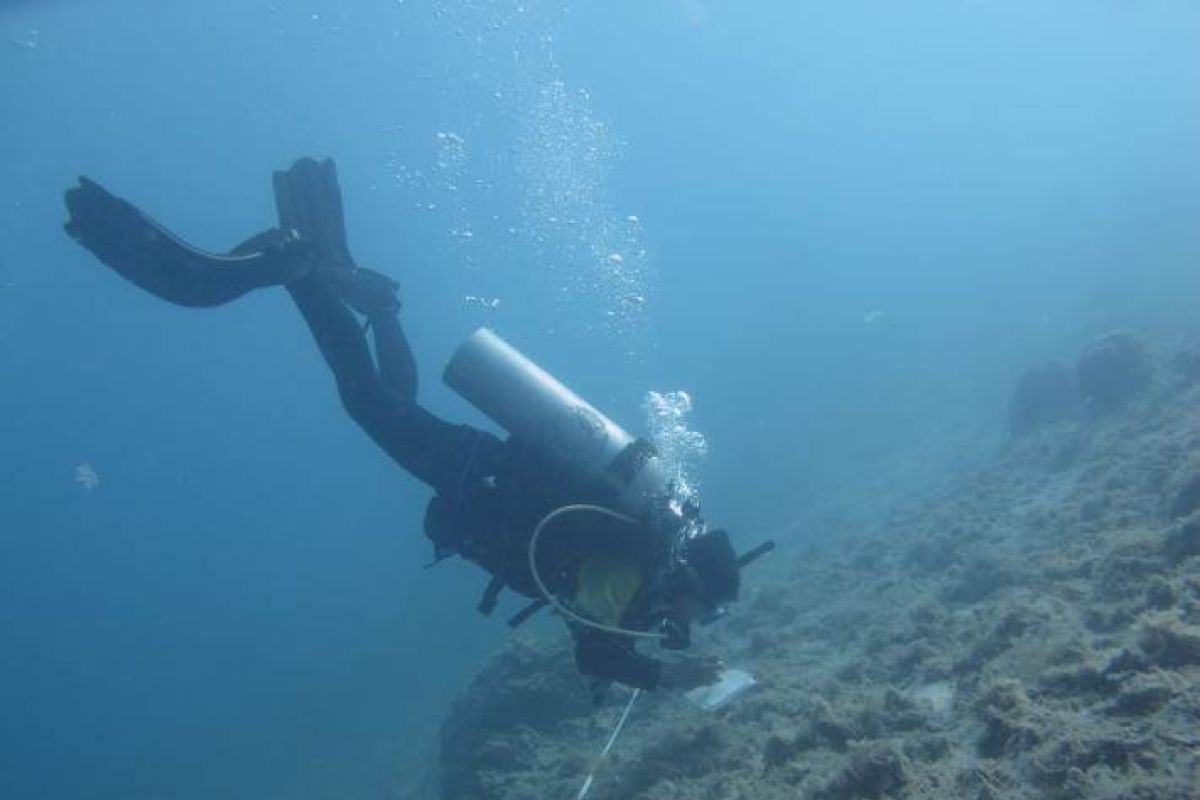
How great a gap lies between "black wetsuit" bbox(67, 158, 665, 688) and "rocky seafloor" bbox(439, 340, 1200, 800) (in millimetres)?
1827

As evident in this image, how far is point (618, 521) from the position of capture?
5328mm

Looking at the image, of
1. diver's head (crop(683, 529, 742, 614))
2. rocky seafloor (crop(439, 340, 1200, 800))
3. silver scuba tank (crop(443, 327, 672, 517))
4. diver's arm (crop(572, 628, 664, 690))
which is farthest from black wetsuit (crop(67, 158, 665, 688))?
rocky seafloor (crop(439, 340, 1200, 800))

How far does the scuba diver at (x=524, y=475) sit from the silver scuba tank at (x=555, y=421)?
0.01m

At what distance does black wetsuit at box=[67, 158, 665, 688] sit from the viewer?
5.27 meters

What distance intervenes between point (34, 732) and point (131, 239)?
9265cm

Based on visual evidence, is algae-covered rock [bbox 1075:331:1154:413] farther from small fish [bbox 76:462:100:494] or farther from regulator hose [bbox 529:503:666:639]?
small fish [bbox 76:462:100:494]

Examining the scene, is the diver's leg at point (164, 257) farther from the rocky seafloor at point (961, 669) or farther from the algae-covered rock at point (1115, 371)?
the algae-covered rock at point (1115, 371)

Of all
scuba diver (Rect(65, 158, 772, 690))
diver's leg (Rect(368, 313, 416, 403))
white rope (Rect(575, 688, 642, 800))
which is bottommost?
white rope (Rect(575, 688, 642, 800))

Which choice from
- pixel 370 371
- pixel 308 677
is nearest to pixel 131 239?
pixel 370 371

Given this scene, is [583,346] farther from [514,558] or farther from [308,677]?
[514,558]

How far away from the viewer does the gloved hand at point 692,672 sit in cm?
507

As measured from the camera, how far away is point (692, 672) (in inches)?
201

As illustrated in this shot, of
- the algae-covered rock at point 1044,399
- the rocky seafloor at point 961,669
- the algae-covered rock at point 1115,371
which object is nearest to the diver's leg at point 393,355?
the rocky seafloor at point 961,669

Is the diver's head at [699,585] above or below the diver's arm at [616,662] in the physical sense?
above
